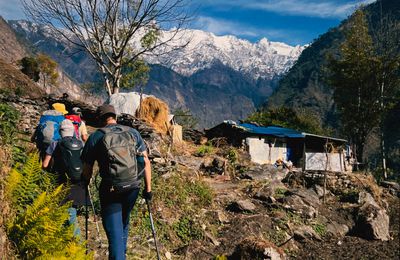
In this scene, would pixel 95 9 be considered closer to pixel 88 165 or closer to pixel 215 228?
pixel 215 228

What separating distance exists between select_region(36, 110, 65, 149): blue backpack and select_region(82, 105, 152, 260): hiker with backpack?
170cm

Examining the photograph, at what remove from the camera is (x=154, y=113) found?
62.9 feet

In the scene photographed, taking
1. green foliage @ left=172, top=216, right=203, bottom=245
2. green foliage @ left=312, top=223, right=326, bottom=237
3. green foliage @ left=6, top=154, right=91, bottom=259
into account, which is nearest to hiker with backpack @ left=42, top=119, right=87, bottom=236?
green foliage @ left=6, top=154, right=91, bottom=259

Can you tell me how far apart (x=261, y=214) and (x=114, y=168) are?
27.1 feet

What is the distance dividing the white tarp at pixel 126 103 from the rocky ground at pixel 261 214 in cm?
227

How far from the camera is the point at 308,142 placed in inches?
1212

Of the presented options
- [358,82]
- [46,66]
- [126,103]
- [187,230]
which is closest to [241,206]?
[187,230]

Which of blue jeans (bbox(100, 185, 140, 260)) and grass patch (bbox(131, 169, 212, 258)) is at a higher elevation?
blue jeans (bbox(100, 185, 140, 260))

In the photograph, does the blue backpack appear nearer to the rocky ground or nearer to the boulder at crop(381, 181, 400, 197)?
the rocky ground

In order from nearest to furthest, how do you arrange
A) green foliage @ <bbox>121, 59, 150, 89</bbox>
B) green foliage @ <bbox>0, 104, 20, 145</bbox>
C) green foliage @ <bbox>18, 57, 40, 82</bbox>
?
green foliage @ <bbox>0, 104, 20, 145</bbox>, green foliage @ <bbox>121, 59, 150, 89</bbox>, green foliage @ <bbox>18, 57, 40, 82</bbox>

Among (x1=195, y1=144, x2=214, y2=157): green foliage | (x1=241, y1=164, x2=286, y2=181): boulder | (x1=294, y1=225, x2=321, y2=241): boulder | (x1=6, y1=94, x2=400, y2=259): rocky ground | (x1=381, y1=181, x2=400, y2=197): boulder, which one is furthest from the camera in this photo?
(x1=381, y1=181, x2=400, y2=197): boulder

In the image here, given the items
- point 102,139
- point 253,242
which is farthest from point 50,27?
point 102,139

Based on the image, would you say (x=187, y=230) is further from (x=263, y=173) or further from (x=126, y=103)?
(x=126, y=103)

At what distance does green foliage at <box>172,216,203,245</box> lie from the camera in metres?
9.18
